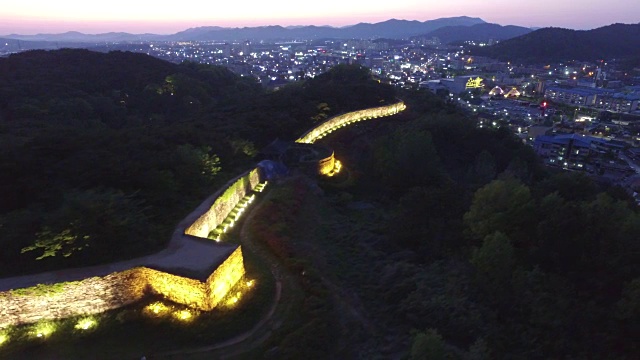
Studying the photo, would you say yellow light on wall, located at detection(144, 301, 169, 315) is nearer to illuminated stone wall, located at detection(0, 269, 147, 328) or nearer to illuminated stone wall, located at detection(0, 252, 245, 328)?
illuminated stone wall, located at detection(0, 252, 245, 328)

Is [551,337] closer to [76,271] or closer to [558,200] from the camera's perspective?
[558,200]

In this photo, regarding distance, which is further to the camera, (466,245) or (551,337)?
(466,245)

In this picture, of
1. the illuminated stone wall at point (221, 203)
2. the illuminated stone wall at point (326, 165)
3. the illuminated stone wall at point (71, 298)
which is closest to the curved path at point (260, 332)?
the illuminated stone wall at point (71, 298)

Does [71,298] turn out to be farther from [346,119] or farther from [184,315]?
[346,119]

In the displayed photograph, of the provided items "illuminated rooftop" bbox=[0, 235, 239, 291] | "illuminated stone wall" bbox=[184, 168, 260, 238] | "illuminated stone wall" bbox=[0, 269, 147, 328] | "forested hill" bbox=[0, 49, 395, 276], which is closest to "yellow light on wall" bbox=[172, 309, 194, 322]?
"illuminated rooftop" bbox=[0, 235, 239, 291]

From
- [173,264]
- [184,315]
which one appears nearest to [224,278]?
[184,315]

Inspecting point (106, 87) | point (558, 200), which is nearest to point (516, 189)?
point (558, 200)
